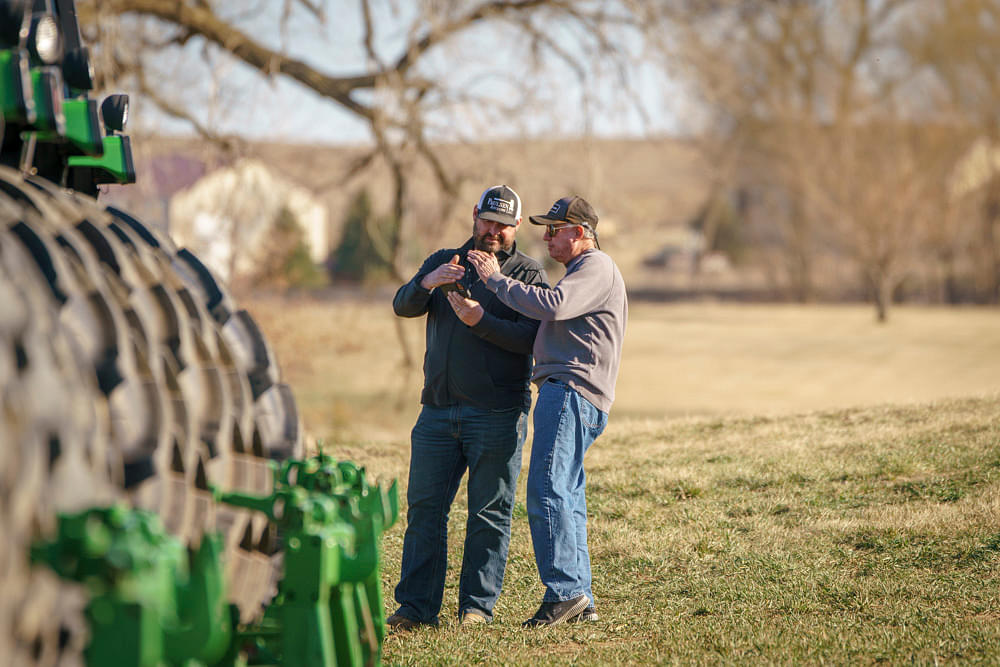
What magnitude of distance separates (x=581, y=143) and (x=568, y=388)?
951 cm

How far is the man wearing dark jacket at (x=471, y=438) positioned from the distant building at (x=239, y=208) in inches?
337

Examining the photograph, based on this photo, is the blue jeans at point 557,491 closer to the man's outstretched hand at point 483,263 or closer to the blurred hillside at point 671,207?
the man's outstretched hand at point 483,263

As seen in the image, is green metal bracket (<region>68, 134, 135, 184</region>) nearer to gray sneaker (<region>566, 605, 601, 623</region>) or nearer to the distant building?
gray sneaker (<region>566, 605, 601, 623</region>)

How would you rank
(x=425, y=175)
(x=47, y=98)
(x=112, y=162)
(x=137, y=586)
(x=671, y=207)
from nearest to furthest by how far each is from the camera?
(x=137, y=586) → (x=47, y=98) → (x=112, y=162) → (x=425, y=175) → (x=671, y=207)

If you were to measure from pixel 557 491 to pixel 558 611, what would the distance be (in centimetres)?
52

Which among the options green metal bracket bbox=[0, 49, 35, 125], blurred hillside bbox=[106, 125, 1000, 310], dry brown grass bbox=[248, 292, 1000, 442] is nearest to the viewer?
green metal bracket bbox=[0, 49, 35, 125]

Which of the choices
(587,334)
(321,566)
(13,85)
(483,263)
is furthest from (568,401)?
→ (13,85)

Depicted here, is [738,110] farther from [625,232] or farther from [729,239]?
[729,239]

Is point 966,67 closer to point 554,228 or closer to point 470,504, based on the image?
point 554,228

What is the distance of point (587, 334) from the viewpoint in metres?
4.91

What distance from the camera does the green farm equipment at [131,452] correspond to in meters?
2.31

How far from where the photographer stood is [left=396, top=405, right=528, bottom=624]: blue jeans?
496 centimetres

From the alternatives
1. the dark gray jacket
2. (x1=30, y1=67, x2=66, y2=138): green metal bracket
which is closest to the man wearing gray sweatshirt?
the dark gray jacket

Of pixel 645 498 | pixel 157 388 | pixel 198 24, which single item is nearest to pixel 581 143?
pixel 198 24
